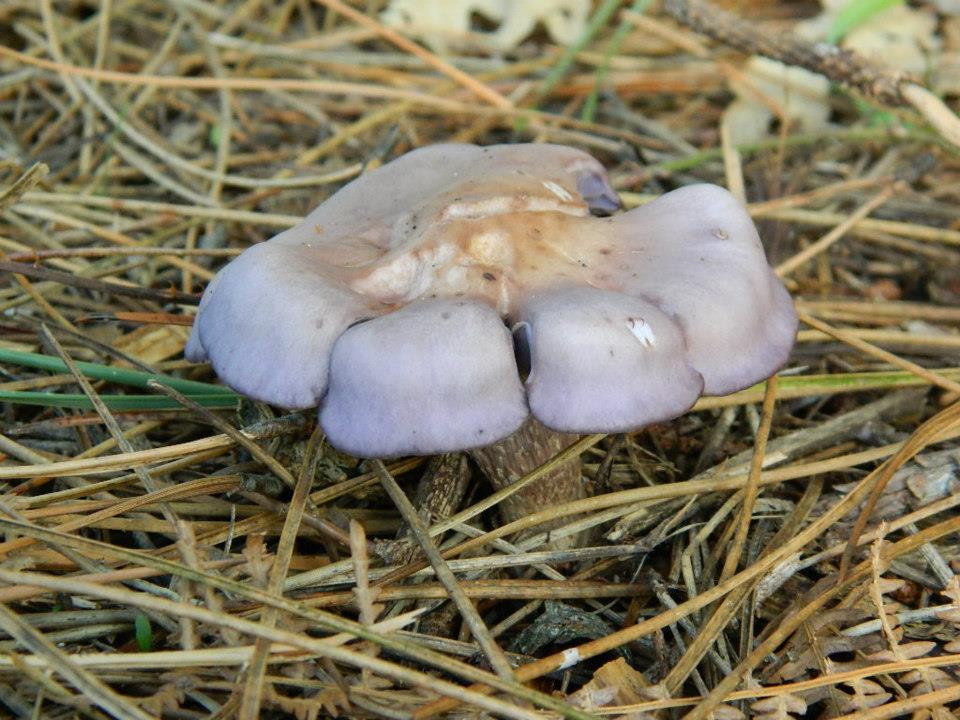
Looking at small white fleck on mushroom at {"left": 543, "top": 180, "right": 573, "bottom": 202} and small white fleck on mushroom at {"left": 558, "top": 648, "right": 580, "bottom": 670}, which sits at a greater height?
small white fleck on mushroom at {"left": 543, "top": 180, "right": 573, "bottom": 202}

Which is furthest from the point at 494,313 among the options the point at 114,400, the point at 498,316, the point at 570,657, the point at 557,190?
the point at 114,400

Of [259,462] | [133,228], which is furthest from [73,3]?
[259,462]

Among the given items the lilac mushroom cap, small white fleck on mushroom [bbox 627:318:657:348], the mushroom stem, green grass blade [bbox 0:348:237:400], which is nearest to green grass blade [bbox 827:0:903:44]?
the lilac mushroom cap

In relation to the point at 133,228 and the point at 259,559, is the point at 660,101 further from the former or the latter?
the point at 259,559

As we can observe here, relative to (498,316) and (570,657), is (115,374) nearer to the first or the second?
(498,316)

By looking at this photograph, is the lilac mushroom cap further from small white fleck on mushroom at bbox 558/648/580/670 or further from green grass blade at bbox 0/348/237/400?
small white fleck on mushroom at bbox 558/648/580/670

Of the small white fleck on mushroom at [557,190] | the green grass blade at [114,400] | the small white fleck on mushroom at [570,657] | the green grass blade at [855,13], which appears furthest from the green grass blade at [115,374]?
the green grass blade at [855,13]

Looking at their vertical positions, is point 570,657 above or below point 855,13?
below
